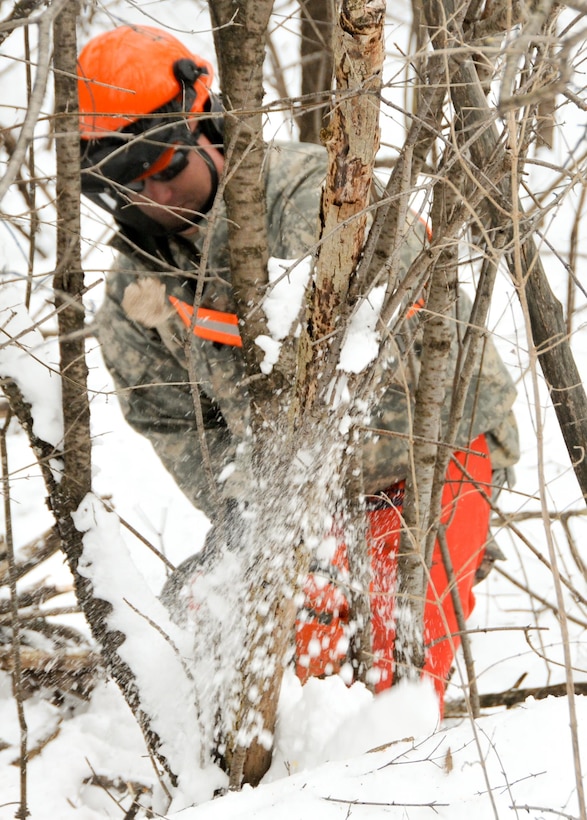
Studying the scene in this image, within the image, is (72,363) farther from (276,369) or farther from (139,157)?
(139,157)

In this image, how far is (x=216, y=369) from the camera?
2.35 m

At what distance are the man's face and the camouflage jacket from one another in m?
0.09

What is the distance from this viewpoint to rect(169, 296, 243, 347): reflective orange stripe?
7.09 feet

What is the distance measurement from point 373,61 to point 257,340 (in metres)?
0.72

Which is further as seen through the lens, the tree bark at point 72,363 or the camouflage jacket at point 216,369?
the camouflage jacket at point 216,369

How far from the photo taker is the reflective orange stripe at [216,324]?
2.16m

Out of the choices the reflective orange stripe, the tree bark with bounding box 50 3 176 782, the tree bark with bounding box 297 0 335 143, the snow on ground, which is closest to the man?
the reflective orange stripe

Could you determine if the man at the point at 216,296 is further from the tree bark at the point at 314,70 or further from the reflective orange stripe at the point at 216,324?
the tree bark at the point at 314,70

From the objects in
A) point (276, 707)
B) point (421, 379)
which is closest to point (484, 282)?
point (421, 379)

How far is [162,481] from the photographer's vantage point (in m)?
4.46

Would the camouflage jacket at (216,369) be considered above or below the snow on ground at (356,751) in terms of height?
above

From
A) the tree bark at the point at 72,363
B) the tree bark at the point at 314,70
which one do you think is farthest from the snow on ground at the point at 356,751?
the tree bark at the point at 314,70

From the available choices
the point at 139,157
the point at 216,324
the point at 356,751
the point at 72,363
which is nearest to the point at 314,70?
the point at 139,157

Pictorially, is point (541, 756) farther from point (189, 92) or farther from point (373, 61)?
point (189, 92)
